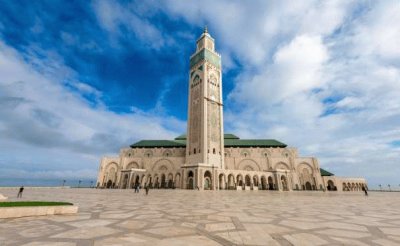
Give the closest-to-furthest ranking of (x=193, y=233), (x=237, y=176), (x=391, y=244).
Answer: (x=391, y=244) → (x=193, y=233) → (x=237, y=176)

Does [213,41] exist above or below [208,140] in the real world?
above

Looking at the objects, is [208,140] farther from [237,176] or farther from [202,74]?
[202,74]

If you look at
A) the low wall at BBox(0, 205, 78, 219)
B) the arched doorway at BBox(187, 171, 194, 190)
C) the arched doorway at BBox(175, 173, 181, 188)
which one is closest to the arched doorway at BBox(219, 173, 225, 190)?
the arched doorway at BBox(187, 171, 194, 190)

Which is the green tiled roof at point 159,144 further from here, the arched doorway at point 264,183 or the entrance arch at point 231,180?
the arched doorway at point 264,183

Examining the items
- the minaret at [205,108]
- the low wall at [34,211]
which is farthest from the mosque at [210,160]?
the low wall at [34,211]

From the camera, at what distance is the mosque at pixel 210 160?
4506cm

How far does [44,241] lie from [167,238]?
5.90ft

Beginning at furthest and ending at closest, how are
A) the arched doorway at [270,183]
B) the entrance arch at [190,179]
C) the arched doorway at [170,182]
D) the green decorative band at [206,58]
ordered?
the green decorative band at [206,58] → the arched doorway at [170,182] → the arched doorway at [270,183] → the entrance arch at [190,179]

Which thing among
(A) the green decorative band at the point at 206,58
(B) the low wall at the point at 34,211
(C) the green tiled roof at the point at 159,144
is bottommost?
(B) the low wall at the point at 34,211

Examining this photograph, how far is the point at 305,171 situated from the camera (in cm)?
5181

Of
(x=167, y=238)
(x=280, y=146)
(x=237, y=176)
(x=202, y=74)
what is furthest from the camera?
(x=280, y=146)

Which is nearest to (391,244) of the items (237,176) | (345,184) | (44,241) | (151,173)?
(44,241)

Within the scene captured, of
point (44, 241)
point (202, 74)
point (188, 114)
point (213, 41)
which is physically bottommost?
point (44, 241)

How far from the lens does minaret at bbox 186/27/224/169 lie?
46.2 metres
